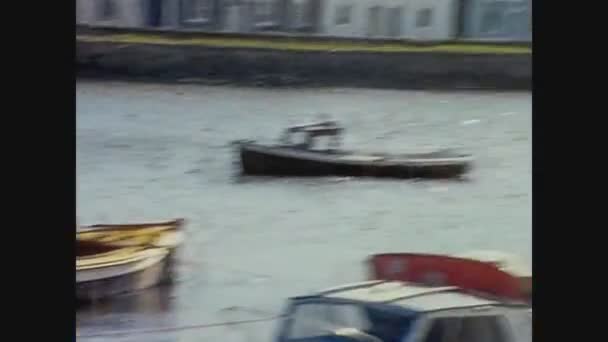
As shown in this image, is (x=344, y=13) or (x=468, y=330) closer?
(x=468, y=330)

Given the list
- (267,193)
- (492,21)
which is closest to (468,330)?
(267,193)

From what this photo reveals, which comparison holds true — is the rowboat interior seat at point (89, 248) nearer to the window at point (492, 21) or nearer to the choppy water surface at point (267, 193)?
the choppy water surface at point (267, 193)

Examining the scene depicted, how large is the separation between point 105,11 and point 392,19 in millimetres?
386

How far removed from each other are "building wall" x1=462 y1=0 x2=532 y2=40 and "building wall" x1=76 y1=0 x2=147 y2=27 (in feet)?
1.50

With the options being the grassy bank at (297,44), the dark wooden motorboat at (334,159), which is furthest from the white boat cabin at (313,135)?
the grassy bank at (297,44)

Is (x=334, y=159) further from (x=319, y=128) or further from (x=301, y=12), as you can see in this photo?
(x=301, y=12)

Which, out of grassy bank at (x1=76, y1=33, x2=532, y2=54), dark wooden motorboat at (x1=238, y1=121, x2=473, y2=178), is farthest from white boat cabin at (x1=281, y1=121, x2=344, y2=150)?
grassy bank at (x1=76, y1=33, x2=532, y2=54)

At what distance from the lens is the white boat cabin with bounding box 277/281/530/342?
4.22 ft

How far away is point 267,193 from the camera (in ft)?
4.54

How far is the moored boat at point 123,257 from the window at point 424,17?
42 cm

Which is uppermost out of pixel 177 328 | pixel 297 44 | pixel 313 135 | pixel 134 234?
pixel 297 44
